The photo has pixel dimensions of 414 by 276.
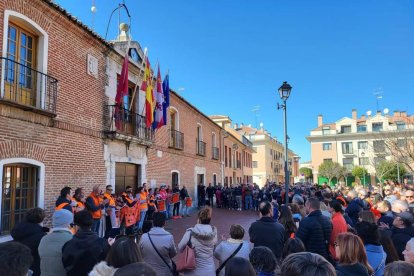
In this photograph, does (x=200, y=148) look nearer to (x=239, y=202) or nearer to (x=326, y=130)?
(x=239, y=202)

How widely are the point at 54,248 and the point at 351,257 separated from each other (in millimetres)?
3006

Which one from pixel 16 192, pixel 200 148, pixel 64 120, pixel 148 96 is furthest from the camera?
pixel 200 148

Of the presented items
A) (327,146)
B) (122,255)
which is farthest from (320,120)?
(122,255)

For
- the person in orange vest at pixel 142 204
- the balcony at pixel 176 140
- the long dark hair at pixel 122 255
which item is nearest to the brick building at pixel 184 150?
the balcony at pixel 176 140

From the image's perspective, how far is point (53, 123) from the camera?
8.99 metres

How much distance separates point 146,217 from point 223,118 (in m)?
24.5

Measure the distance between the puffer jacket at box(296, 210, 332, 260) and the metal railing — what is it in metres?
8.47

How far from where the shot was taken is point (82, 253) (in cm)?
338

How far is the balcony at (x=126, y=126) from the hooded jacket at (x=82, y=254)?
8499mm

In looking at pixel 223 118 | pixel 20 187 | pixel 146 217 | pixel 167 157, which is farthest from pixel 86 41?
pixel 223 118

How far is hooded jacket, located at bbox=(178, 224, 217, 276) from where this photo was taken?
4156mm

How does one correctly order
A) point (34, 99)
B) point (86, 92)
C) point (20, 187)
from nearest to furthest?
point (20, 187)
point (34, 99)
point (86, 92)

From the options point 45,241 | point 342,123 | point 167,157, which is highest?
point 342,123

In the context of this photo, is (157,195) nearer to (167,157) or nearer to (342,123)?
(167,157)
